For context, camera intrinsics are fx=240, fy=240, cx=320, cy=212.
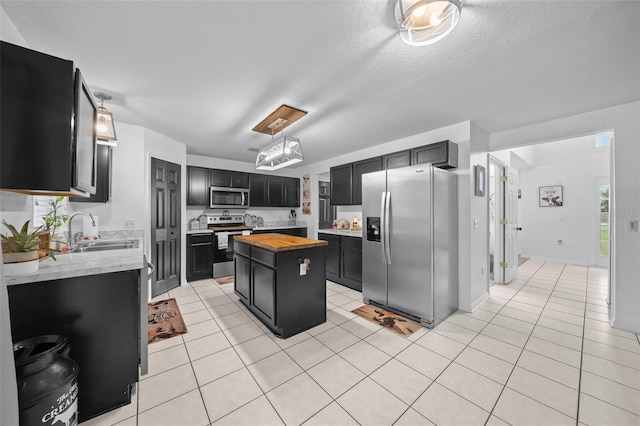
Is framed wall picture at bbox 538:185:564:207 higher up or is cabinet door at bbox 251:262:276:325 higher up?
framed wall picture at bbox 538:185:564:207

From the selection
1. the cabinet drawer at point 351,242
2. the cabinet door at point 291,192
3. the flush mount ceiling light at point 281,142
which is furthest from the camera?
the cabinet door at point 291,192

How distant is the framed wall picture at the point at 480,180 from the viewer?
3244mm

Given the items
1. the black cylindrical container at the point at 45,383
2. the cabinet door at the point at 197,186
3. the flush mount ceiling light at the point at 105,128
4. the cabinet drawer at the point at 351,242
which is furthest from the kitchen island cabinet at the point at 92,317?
the cabinet door at the point at 197,186

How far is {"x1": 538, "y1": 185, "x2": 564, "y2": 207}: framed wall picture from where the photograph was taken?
19.9 feet

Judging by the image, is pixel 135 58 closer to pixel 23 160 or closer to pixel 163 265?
pixel 23 160

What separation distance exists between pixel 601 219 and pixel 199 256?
350 inches

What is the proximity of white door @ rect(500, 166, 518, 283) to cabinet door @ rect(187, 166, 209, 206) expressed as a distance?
577cm

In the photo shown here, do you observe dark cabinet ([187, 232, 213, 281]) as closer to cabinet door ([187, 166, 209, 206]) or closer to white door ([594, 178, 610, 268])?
A: cabinet door ([187, 166, 209, 206])

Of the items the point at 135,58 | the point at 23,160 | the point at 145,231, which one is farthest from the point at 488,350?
the point at 145,231

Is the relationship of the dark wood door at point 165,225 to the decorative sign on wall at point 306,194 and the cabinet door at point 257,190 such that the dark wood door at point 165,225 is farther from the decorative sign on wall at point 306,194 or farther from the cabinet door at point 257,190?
the decorative sign on wall at point 306,194

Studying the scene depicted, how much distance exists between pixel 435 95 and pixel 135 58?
8.93 ft

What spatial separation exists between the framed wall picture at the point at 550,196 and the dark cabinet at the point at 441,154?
16.7 feet

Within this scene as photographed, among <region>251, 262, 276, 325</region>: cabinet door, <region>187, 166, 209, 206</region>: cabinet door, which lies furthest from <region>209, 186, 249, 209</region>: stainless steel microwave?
<region>251, 262, 276, 325</region>: cabinet door

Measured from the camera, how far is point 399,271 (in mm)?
3082
